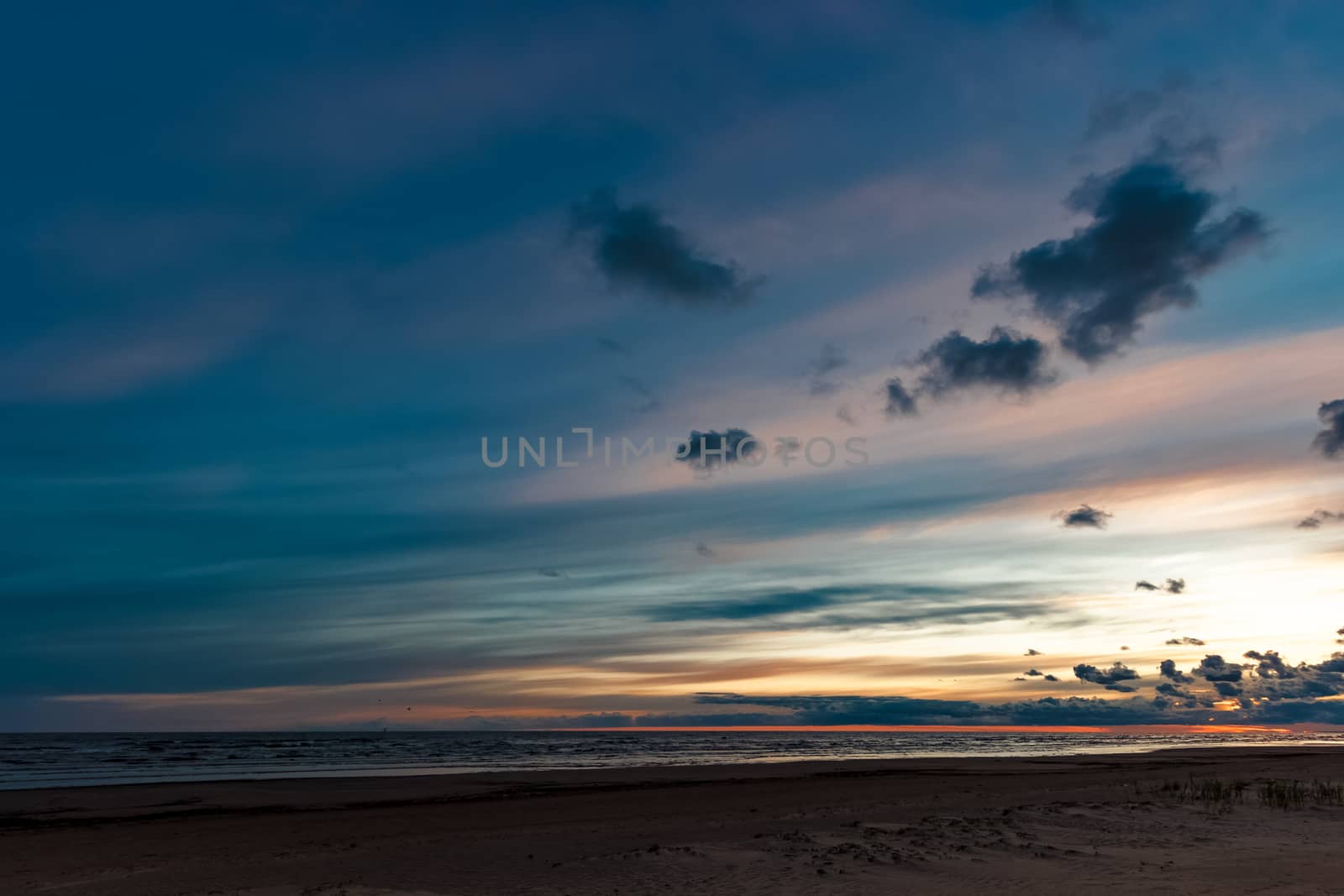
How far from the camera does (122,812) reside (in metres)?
30.4

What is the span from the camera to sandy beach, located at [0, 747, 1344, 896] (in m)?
15.8

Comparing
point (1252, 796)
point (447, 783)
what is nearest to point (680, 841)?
point (1252, 796)

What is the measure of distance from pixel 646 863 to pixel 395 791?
81.9 ft

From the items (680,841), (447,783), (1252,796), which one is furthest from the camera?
(447,783)

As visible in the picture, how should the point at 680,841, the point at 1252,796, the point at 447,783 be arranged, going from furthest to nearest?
the point at 447,783 → the point at 1252,796 → the point at 680,841

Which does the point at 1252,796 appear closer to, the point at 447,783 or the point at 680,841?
the point at 680,841

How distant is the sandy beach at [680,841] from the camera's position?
15781 millimetres

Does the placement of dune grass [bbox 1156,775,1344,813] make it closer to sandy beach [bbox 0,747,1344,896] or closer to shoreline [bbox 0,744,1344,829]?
sandy beach [bbox 0,747,1344,896]

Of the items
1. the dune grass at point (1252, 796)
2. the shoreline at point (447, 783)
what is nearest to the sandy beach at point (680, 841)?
the dune grass at point (1252, 796)

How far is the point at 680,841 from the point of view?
21.2 m

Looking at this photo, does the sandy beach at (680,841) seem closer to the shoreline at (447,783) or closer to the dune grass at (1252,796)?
the dune grass at (1252,796)

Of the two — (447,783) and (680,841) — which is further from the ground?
A: (680,841)

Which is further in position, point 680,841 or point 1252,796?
point 1252,796

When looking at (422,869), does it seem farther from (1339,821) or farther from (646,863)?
(1339,821)
